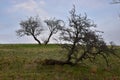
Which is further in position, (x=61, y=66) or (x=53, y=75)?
(x=61, y=66)

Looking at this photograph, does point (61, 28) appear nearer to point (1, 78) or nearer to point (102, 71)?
point (102, 71)

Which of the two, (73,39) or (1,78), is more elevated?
(73,39)

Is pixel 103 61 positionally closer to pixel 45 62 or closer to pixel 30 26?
pixel 45 62

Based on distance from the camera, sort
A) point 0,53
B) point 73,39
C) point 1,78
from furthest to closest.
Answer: point 0,53, point 73,39, point 1,78

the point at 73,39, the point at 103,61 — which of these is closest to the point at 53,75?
the point at 73,39

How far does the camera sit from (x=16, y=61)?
41.3 metres

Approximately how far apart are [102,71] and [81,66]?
2585 mm

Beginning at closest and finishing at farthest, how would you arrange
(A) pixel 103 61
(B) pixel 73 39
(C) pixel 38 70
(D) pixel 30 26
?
(C) pixel 38 70
(B) pixel 73 39
(A) pixel 103 61
(D) pixel 30 26

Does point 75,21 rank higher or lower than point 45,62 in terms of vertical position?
higher

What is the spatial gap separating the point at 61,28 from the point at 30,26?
5098 centimetres

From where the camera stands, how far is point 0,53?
50312 millimetres

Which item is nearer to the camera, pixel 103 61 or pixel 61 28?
pixel 61 28

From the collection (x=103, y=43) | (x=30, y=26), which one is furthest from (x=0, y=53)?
(x=30, y=26)

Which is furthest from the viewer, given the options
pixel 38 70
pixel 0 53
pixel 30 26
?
pixel 30 26
